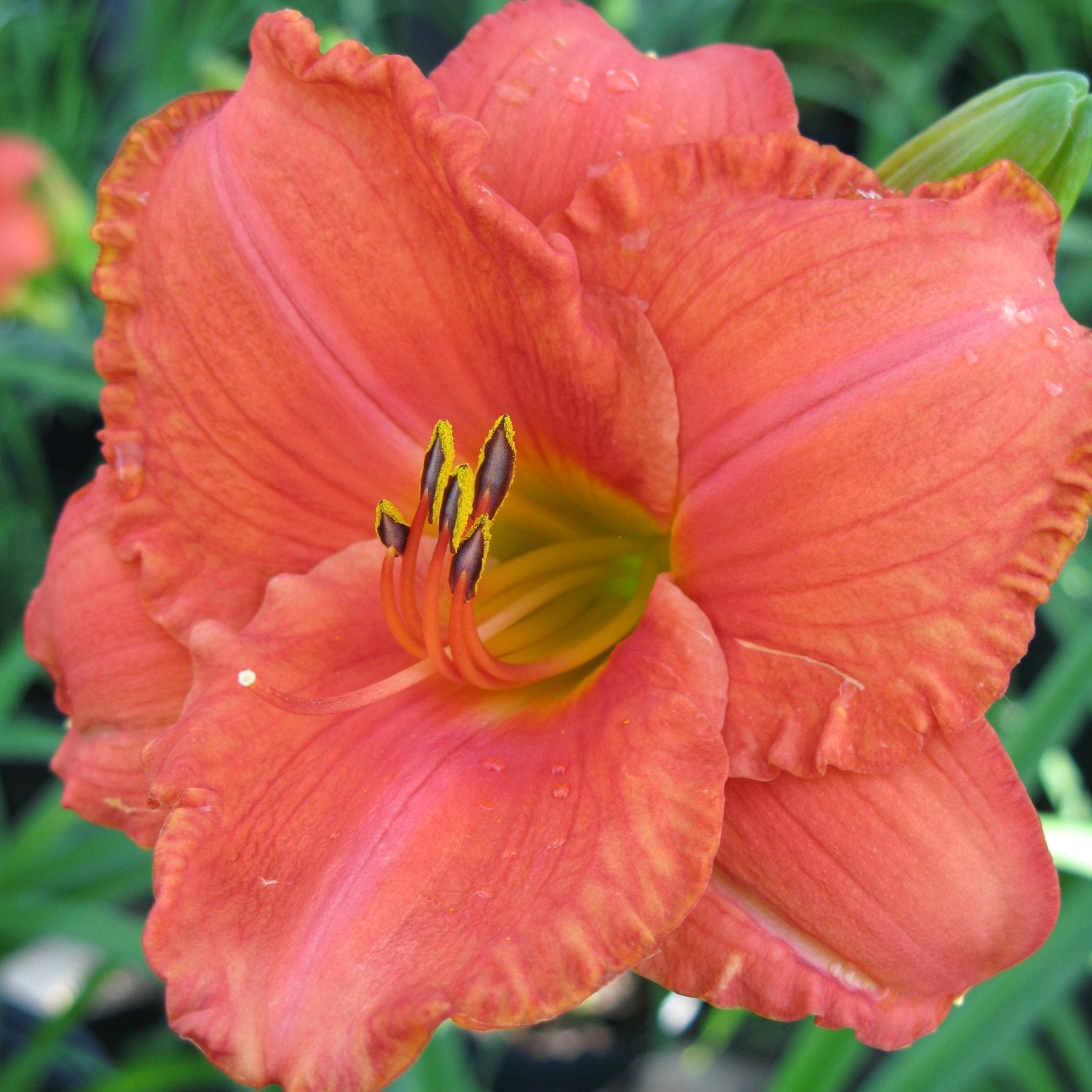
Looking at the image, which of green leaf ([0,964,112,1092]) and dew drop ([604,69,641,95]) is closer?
dew drop ([604,69,641,95])

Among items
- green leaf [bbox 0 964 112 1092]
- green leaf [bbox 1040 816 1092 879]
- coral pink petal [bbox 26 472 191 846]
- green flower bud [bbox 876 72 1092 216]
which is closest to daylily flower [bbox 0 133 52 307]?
green leaf [bbox 0 964 112 1092]

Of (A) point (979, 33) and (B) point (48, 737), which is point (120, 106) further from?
(A) point (979, 33)

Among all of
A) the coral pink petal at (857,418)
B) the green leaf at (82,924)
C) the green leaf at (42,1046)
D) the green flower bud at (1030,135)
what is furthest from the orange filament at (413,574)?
the green leaf at (42,1046)

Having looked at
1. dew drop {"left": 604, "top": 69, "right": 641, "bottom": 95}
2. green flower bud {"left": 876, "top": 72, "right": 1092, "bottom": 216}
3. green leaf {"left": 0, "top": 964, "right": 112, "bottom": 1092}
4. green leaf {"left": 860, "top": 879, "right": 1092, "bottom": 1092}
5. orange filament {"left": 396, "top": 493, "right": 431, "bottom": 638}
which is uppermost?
green flower bud {"left": 876, "top": 72, "right": 1092, "bottom": 216}

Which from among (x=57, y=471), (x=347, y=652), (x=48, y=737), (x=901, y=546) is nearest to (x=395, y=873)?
(x=347, y=652)

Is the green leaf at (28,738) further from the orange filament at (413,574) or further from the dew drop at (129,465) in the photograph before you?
the orange filament at (413,574)

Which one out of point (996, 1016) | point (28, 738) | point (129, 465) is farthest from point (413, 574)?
point (28, 738)

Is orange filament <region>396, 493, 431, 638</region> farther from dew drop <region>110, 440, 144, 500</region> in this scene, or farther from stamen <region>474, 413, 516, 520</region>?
dew drop <region>110, 440, 144, 500</region>

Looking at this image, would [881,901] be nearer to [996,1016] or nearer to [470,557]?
[470,557]
